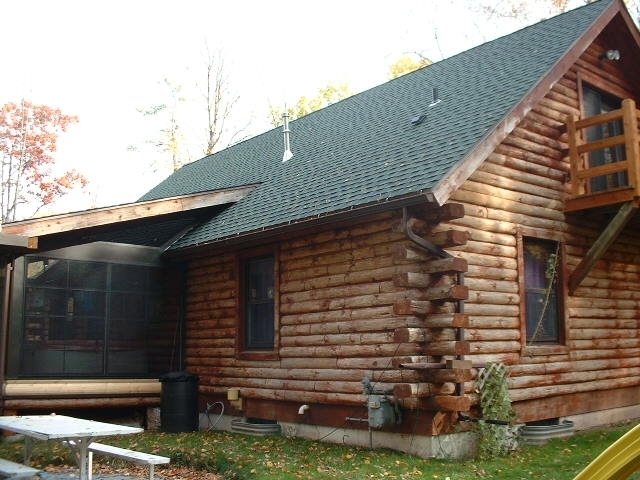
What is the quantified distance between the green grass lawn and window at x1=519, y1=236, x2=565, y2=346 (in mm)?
1491

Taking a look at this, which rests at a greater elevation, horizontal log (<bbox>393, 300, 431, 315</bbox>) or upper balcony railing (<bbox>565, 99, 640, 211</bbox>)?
upper balcony railing (<bbox>565, 99, 640, 211</bbox>)

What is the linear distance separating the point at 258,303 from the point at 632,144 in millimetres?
6173

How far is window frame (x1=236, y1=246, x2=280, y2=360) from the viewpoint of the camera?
11180 millimetres

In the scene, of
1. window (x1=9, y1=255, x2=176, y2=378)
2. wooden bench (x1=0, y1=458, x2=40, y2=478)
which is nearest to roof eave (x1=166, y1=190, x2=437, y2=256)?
window (x1=9, y1=255, x2=176, y2=378)

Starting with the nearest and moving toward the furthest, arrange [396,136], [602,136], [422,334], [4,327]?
[422,334]
[4,327]
[396,136]
[602,136]

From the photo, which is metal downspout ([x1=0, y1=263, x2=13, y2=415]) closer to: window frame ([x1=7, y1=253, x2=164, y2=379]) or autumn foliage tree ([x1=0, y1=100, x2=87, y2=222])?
window frame ([x1=7, y1=253, x2=164, y2=379])

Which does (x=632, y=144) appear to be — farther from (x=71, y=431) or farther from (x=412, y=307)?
(x=71, y=431)

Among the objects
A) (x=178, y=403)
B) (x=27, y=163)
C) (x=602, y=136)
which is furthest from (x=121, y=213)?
(x=27, y=163)

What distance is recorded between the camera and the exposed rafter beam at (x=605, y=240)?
34.2 feet

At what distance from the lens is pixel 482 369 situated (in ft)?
30.5

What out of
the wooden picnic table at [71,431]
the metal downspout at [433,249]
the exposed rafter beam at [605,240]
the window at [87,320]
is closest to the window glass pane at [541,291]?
the exposed rafter beam at [605,240]

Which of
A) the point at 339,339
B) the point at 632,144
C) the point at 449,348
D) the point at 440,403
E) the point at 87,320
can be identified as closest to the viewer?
the point at 440,403

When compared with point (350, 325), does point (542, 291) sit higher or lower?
higher

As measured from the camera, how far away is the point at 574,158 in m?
10.9
